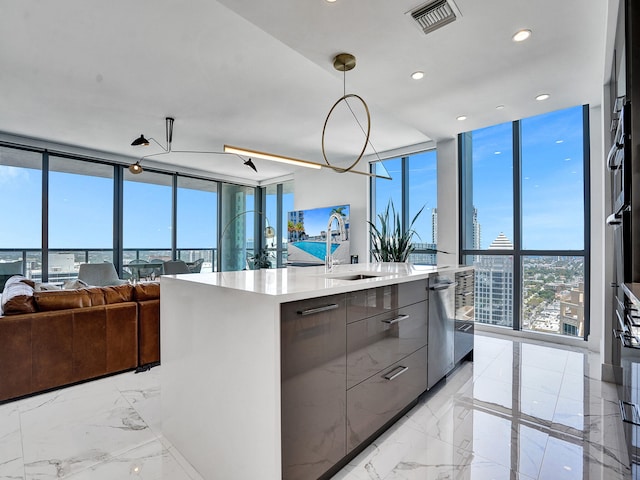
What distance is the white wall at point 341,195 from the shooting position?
5.98 m

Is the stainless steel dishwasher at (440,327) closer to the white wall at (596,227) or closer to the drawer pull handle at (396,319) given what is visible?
the drawer pull handle at (396,319)

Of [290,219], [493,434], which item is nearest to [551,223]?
[493,434]

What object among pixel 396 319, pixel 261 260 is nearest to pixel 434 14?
pixel 396 319

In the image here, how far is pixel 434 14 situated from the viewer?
2.03 m

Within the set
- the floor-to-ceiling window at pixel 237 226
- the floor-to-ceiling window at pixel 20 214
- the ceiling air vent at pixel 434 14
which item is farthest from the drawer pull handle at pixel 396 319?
the floor-to-ceiling window at pixel 237 226

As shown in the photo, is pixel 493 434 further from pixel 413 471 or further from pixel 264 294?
pixel 264 294

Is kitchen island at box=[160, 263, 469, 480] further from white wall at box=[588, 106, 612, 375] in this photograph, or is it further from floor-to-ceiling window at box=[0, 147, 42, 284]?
floor-to-ceiling window at box=[0, 147, 42, 284]

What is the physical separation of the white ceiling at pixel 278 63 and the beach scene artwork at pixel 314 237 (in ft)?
6.91

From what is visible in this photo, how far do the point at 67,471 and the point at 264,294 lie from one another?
1448 mm

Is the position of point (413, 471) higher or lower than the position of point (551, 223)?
lower

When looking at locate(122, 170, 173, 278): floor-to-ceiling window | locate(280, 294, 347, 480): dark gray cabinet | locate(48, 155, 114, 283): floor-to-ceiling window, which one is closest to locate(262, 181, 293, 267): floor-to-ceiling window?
locate(122, 170, 173, 278): floor-to-ceiling window

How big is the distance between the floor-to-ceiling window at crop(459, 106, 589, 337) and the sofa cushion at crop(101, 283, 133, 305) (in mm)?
4061

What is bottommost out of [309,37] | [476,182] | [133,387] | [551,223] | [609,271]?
[133,387]

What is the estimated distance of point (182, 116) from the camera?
4121 millimetres
